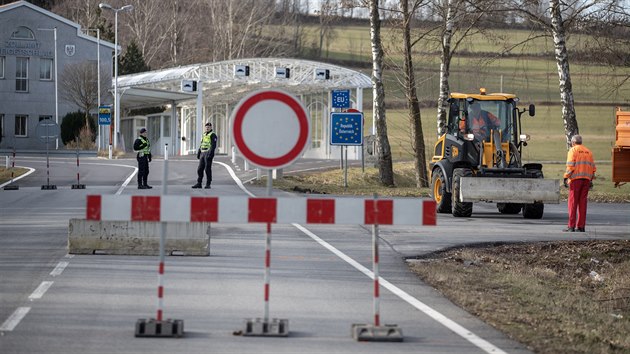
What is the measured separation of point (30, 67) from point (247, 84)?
20887 millimetres

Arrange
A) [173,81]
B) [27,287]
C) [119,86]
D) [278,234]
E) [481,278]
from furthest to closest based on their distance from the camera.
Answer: [119,86]
[173,81]
[278,234]
[481,278]
[27,287]

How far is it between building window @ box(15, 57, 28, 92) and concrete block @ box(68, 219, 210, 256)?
216 ft

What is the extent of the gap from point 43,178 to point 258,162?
32454mm

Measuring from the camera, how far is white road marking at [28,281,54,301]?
1102 centimetres

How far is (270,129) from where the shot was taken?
959cm

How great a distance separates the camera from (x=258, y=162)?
9.59 m

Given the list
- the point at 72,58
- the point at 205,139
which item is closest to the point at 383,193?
the point at 205,139

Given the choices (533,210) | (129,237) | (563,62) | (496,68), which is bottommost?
(533,210)

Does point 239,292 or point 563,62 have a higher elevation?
point 563,62

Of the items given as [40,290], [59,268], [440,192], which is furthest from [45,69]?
[40,290]

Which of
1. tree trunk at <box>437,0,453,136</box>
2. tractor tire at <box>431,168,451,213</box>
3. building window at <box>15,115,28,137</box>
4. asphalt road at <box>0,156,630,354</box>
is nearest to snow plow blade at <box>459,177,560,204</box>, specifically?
tractor tire at <box>431,168,451,213</box>

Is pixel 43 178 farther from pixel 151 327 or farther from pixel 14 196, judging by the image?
pixel 151 327

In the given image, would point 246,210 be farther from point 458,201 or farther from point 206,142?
point 206,142

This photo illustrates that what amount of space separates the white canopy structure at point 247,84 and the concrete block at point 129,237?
4016cm
